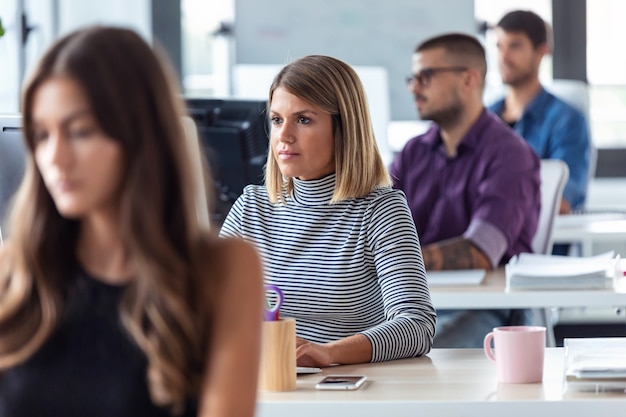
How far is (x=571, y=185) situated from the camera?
4.45 m

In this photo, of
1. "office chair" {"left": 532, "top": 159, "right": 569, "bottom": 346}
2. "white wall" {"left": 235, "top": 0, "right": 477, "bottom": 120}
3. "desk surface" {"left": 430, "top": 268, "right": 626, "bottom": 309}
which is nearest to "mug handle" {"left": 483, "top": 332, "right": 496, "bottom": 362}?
"desk surface" {"left": 430, "top": 268, "right": 626, "bottom": 309}

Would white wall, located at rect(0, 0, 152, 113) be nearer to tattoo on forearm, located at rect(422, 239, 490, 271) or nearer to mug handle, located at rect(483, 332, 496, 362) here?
tattoo on forearm, located at rect(422, 239, 490, 271)

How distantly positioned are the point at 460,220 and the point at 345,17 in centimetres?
250

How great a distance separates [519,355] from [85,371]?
29.3 inches

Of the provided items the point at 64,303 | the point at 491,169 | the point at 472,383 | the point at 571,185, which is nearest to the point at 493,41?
the point at 571,185

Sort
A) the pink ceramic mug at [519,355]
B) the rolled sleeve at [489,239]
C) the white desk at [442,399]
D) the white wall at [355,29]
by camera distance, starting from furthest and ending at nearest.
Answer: the white wall at [355,29]
the rolled sleeve at [489,239]
the pink ceramic mug at [519,355]
the white desk at [442,399]

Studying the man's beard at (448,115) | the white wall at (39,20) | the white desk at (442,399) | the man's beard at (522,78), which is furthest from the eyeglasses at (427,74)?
the white desk at (442,399)

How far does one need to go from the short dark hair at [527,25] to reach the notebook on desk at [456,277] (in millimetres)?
2270

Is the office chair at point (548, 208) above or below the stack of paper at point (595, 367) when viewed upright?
above

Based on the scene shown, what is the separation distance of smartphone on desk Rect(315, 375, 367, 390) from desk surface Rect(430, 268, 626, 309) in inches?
31.1

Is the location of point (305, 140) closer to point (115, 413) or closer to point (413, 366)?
point (413, 366)

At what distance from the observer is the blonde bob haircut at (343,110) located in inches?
77.8

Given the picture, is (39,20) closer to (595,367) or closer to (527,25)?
(527,25)

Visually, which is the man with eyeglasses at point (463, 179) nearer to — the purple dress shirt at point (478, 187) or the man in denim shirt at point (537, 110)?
the purple dress shirt at point (478, 187)
